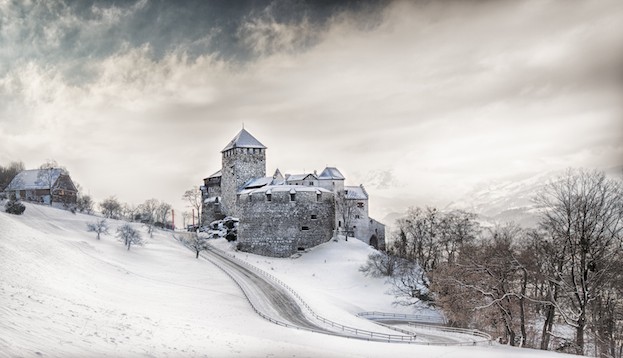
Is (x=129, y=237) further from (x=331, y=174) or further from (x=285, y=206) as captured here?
(x=331, y=174)

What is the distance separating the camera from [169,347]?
52.9 ft

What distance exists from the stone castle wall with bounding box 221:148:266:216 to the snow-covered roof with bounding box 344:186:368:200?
1270 cm

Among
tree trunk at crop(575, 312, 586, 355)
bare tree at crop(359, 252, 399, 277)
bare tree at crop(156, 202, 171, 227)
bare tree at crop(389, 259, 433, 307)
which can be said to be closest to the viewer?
tree trunk at crop(575, 312, 586, 355)

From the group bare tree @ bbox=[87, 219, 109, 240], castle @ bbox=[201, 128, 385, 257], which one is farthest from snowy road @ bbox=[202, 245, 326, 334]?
bare tree @ bbox=[87, 219, 109, 240]

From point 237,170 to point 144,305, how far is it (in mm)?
42999

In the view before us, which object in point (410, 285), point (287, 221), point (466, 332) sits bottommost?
point (466, 332)

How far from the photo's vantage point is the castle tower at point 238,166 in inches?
2655

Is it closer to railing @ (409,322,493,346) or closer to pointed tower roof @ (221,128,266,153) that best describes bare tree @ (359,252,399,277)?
railing @ (409,322,493,346)

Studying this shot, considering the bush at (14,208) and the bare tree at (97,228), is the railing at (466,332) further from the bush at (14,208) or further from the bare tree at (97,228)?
the bush at (14,208)

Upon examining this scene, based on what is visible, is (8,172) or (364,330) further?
(8,172)

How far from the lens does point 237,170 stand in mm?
67438

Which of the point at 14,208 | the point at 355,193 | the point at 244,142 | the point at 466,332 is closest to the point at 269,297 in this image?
the point at 466,332

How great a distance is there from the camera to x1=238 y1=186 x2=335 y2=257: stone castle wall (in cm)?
5541

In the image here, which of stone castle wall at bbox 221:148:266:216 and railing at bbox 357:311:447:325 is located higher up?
stone castle wall at bbox 221:148:266:216
